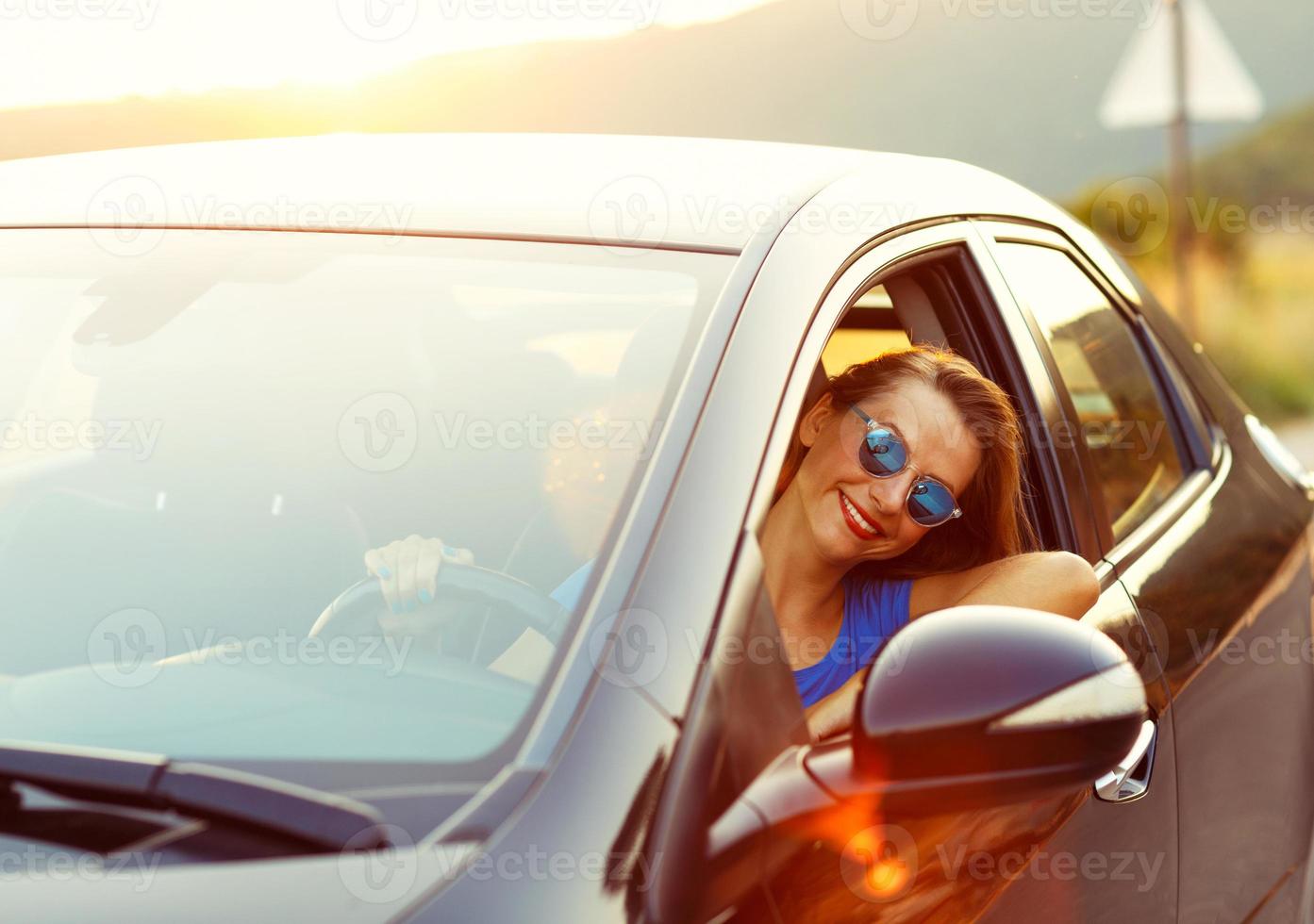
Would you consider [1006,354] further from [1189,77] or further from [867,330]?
[1189,77]

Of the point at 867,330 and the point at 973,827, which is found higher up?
the point at 867,330

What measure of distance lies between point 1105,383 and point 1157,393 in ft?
0.98

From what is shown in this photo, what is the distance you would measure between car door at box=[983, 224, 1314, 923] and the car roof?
47 cm

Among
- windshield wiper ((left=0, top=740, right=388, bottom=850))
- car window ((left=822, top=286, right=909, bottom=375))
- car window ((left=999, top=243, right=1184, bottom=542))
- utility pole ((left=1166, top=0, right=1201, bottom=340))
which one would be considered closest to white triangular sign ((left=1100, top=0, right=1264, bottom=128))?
utility pole ((left=1166, top=0, right=1201, bottom=340))

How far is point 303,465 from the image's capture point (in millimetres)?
1819

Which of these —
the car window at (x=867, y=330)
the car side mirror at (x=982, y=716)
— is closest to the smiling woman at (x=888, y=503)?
the car side mirror at (x=982, y=716)

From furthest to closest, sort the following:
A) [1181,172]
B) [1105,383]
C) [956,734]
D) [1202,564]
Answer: [1181,172] < [1105,383] < [1202,564] < [956,734]

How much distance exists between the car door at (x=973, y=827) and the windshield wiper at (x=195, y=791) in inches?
11.4

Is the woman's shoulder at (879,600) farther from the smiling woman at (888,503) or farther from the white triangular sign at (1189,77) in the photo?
the white triangular sign at (1189,77)

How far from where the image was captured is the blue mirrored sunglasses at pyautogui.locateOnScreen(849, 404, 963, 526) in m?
2.26

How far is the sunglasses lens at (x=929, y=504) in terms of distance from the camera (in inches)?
88.9

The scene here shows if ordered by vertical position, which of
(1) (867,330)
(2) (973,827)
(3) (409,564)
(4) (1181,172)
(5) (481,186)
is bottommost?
(2) (973,827)

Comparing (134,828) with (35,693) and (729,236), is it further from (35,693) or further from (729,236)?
(729,236)

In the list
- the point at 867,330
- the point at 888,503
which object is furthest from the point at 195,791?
the point at 867,330
